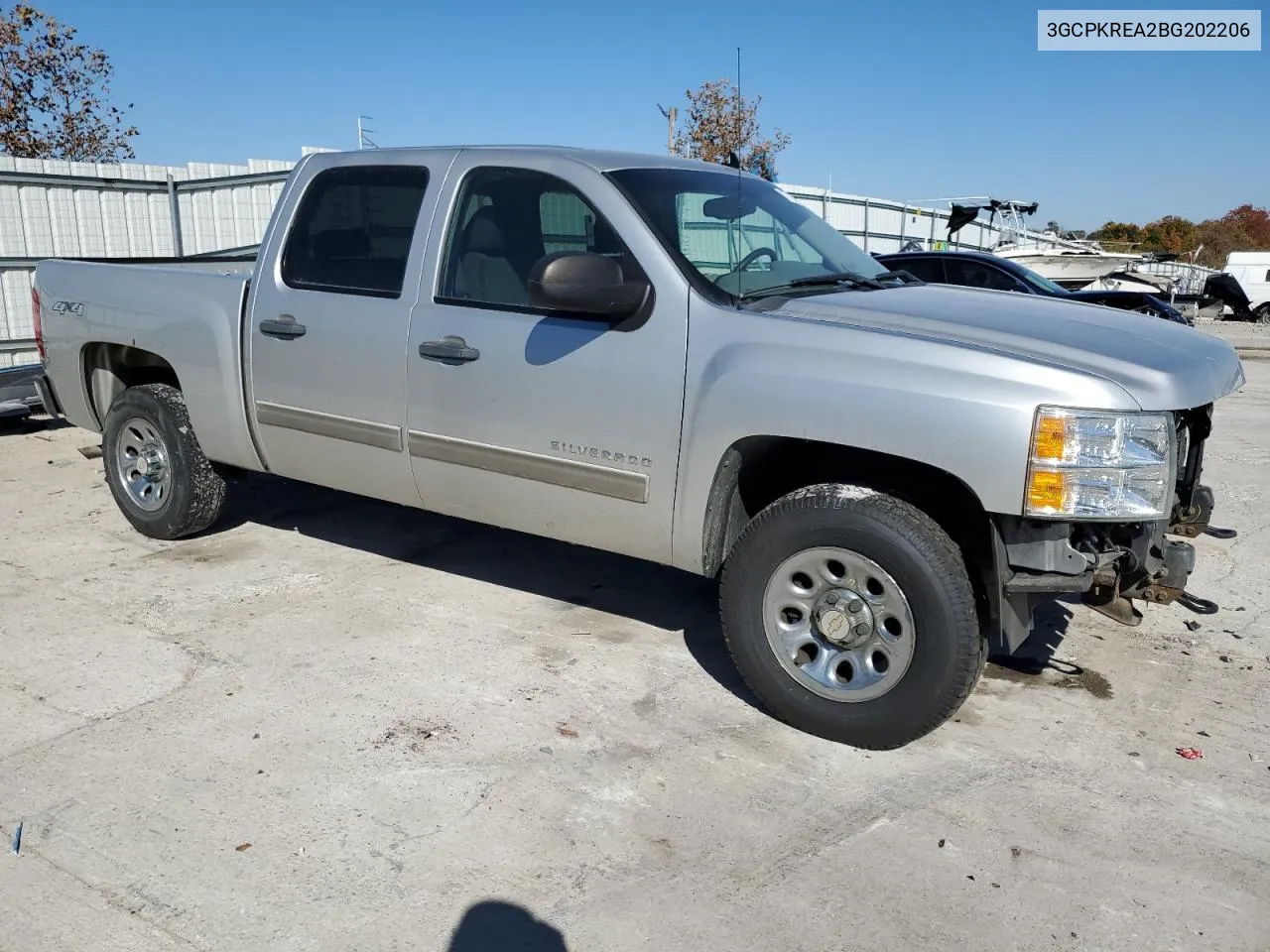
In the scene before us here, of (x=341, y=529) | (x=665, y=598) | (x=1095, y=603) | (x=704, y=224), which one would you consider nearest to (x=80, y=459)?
(x=341, y=529)

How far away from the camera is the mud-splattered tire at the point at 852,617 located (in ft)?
11.0

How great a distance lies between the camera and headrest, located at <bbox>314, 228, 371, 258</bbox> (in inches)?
185

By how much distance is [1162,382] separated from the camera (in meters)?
3.21

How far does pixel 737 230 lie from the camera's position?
4270mm

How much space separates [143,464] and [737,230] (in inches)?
138

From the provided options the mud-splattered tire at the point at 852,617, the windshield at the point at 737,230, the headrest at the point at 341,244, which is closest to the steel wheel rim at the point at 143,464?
the headrest at the point at 341,244

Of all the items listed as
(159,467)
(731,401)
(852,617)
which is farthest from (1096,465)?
(159,467)

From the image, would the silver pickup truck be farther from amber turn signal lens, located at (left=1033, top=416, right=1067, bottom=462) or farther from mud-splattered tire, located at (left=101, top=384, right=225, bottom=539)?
mud-splattered tire, located at (left=101, top=384, right=225, bottom=539)

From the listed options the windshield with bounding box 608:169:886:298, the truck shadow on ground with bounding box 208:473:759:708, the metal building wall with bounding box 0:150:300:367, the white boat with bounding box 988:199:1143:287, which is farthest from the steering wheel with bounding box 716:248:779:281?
the white boat with bounding box 988:199:1143:287

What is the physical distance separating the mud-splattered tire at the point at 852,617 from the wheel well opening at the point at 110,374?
3.71 metres

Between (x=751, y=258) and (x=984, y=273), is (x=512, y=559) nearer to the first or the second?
(x=751, y=258)

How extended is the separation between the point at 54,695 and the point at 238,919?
5.62ft

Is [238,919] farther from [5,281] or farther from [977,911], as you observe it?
[5,281]

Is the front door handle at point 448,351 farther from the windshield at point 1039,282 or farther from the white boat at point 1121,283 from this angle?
the white boat at point 1121,283
